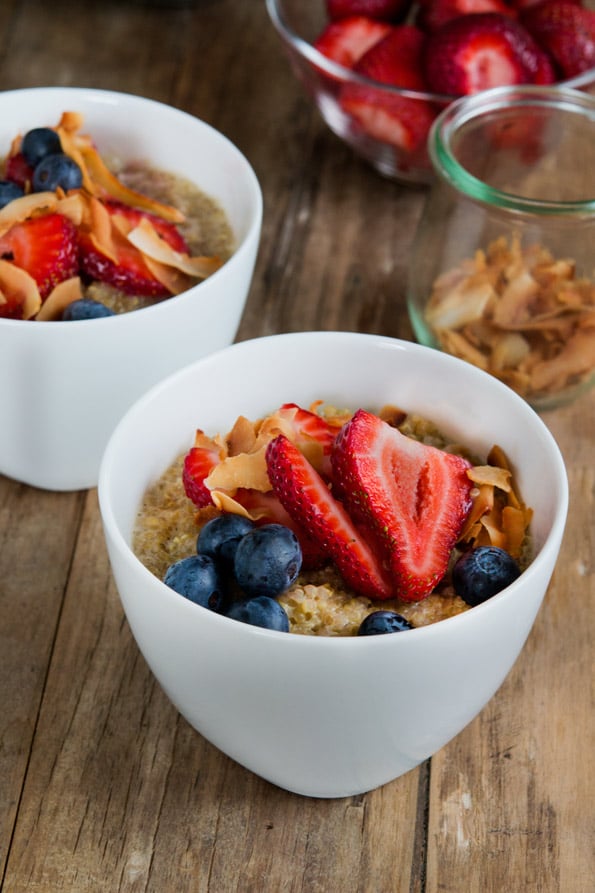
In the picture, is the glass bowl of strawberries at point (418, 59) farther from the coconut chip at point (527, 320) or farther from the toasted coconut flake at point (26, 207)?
the toasted coconut flake at point (26, 207)

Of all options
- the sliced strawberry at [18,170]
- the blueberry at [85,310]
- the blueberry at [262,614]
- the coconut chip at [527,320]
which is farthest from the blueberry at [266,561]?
the sliced strawberry at [18,170]

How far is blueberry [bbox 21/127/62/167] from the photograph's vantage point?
1.32 m

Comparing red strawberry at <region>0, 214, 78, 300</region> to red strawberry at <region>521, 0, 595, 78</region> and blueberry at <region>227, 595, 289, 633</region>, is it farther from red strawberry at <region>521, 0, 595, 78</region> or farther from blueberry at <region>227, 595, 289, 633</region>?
red strawberry at <region>521, 0, 595, 78</region>

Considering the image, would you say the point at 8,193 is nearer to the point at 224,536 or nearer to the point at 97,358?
the point at 97,358

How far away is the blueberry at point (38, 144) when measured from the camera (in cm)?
132

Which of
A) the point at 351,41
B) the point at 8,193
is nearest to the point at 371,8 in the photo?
the point at 351,41

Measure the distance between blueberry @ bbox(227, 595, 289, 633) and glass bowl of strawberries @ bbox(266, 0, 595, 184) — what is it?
83 cm

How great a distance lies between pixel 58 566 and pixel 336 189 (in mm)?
758

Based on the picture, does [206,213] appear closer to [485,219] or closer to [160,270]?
[160,270]

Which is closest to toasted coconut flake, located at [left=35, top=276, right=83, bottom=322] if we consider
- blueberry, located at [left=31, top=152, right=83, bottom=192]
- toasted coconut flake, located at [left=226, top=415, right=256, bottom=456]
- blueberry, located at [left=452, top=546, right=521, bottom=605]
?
blueberry, located at [left=31, top=152, right=83, bottom=192]

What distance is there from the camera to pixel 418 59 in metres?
1.55

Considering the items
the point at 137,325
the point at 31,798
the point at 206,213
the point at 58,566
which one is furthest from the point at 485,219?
the point at 31,798

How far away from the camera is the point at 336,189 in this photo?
1.68m

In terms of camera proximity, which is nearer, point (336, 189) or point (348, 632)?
point (348, 632)
